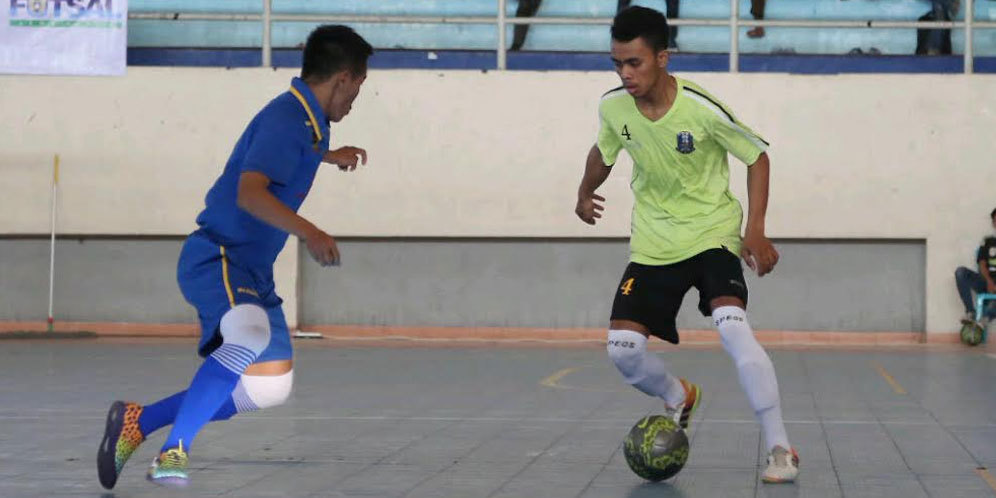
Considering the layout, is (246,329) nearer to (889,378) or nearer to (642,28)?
(642,28)

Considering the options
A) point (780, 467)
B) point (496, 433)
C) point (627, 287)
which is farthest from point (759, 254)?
point (496, 433)

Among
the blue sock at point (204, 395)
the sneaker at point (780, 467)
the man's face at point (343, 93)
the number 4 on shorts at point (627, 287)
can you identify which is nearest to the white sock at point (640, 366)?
the number 4 on shorts at point (627, 287)

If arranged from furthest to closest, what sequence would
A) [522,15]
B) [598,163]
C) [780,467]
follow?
[522,15]
[598,163]
[780,467]

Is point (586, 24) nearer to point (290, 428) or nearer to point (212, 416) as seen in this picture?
point (290, 428)

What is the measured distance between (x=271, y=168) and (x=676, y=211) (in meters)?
2.04

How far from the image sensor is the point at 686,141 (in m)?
7.44

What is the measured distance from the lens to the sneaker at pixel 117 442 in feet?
22.1

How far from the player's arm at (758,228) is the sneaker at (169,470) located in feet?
8.31

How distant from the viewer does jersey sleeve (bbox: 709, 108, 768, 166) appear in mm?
7426

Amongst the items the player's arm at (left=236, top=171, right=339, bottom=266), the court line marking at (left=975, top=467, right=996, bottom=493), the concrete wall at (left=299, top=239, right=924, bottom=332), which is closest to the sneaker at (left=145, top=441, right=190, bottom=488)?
the player's arm at (left=236, top=171, right=339, bottom=266)

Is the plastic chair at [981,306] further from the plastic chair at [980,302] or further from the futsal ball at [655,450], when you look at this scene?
the futsal ball at [655,450]

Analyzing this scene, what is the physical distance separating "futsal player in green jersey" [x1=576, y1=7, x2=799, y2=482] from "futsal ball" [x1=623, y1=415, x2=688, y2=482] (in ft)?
1.15

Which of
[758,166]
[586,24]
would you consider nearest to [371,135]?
[586,24]

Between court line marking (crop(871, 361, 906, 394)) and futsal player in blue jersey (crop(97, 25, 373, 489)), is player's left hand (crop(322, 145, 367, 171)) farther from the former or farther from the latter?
court line marking (crop(871, 361, 906, 394))
